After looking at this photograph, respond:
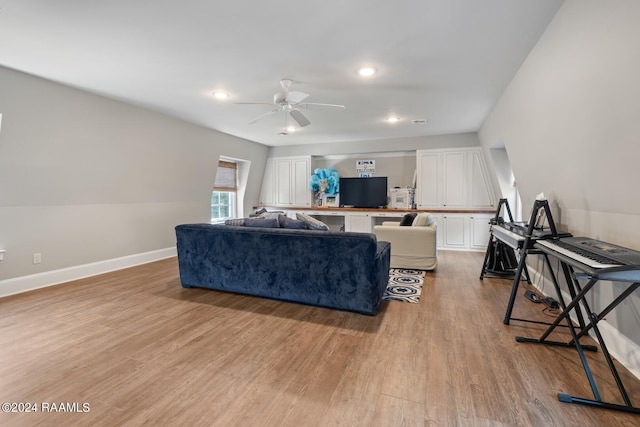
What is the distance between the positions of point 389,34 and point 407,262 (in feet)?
10.4

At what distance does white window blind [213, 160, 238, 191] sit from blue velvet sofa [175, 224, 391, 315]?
3515 millimetres

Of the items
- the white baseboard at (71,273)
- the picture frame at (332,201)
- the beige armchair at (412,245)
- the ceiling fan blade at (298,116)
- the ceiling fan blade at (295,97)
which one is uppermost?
the ceiling fan blade at (295,97)

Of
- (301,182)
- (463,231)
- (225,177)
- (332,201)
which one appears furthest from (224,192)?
(463,231)

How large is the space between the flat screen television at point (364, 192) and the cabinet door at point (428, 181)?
0.84 metres

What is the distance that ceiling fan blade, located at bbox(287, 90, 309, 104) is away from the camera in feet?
10.3

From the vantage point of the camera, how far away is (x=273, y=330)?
2.56 meters

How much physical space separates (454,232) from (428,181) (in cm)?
121

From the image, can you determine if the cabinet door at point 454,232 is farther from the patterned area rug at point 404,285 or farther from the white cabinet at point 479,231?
the patterned area rug at point 404,285

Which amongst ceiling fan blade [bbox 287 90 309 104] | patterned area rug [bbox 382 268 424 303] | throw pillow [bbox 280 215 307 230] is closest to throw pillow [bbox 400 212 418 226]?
patterned area rug [bbox 382 268 424 303]

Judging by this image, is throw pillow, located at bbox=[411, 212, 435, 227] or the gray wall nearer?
the gray wall

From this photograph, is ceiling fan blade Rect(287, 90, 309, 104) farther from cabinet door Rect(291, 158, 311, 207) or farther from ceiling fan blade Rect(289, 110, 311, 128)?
cabinet door Rect(291, 158, 311, 207)

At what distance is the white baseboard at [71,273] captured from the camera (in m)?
3.51

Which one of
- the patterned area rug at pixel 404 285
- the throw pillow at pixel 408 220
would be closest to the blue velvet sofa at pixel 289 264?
the patterned area rug at pixel 404 285

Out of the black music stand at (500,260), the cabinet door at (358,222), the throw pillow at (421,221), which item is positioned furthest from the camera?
the cabinet door at (358,222)
